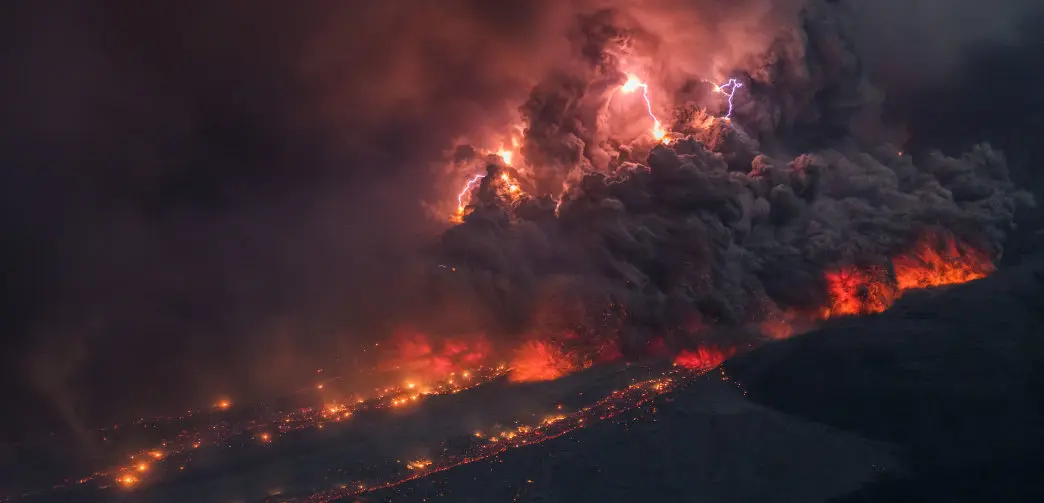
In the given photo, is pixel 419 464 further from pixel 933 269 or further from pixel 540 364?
pixel 933 269

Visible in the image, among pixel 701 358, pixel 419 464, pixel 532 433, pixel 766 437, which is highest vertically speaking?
pixel 701 358

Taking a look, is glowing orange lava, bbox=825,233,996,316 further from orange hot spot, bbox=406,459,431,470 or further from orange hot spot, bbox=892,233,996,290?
orange hot spot, bbox=406,459,431,470

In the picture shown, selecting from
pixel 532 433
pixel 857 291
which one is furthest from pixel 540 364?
pixel 857 291

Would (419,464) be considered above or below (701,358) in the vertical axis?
below

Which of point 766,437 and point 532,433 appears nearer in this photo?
point 532,433

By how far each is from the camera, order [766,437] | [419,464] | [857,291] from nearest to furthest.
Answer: [419,464] < [766,437] < [857,291]

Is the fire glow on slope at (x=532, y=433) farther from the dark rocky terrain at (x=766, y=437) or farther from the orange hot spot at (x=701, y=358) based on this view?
the orange hot spot at (x=701, y=358)

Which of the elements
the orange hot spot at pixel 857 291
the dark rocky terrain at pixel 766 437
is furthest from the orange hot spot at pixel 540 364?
the orange hot spot at pixel 857 291
